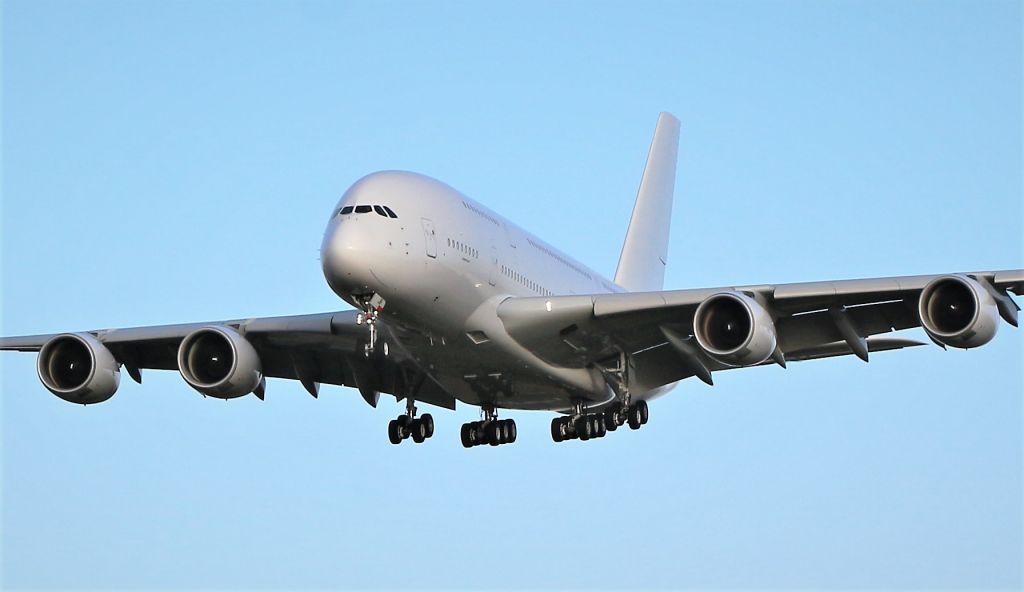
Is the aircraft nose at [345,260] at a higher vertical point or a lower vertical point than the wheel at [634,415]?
higher

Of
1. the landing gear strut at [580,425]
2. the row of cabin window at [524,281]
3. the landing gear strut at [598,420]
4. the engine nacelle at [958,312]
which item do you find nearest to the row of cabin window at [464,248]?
the row of cabin window at [524,281]

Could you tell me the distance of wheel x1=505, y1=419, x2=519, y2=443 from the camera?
124 feet

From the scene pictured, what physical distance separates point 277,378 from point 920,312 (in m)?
15.1

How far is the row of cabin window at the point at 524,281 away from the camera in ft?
109

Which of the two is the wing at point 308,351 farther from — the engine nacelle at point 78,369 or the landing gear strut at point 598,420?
the landing gear strut at point 598,420

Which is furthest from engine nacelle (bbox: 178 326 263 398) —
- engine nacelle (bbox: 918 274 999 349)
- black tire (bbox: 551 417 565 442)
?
engine nacelle (bbox: 918 274 999 349)

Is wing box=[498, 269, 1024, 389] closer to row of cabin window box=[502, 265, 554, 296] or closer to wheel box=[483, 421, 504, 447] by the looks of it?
row of cabin window box=[502, 265, 554, 296]

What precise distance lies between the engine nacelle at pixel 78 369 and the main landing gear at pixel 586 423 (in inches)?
384

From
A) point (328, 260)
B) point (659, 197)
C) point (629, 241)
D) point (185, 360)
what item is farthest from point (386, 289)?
point (659, 197)

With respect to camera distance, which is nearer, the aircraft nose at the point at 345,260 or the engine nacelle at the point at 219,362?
the aircraft nose at the point at 345,260

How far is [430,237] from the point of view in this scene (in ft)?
101

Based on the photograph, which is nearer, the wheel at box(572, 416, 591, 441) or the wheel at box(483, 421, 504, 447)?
the wheel at box(572, 416, 591, 441)

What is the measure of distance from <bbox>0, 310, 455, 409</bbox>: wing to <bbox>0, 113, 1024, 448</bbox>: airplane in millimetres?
44

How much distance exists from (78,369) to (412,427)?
7.49m
